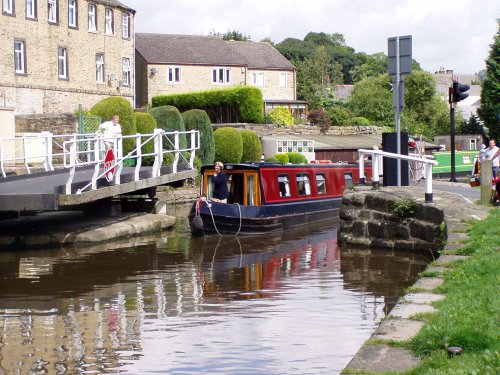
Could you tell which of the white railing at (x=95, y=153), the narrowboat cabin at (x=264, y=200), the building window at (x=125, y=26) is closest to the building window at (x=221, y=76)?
the building window at (x=125, y=26)

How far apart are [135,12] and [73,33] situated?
22.4ft

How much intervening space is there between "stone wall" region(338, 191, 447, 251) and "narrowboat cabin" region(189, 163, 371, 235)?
412 cm

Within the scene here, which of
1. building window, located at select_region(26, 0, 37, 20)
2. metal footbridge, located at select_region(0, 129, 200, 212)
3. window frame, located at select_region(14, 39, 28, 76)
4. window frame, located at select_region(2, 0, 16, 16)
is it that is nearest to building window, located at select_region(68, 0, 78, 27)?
building window, located at select_region(26, 0, 37, 20)

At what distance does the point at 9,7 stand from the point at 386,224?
90.0ft

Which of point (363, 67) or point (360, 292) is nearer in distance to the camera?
point (360, 292)

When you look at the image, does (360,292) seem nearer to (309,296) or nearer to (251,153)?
(309,296)

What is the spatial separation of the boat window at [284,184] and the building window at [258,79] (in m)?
41.9

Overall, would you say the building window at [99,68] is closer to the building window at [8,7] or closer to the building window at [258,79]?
the building window at [8,7]

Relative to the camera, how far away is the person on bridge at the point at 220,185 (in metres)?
20.2

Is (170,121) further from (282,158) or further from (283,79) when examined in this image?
(283,79)

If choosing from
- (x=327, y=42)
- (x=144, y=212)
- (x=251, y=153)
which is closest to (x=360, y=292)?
(x=144, y=212)

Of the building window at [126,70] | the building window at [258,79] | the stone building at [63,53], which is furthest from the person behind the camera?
the building window at [258,79]

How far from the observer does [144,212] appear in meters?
23.1

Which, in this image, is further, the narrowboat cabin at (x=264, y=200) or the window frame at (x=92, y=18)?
the window frame at (x=92, y=18)
